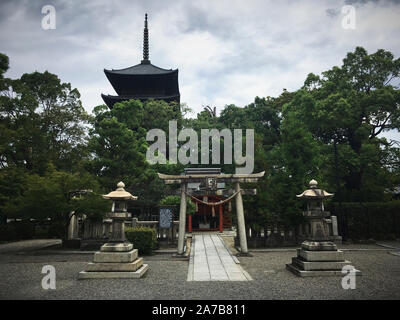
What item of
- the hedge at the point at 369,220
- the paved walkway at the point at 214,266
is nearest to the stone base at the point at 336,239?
the hedge at the point at 369,220

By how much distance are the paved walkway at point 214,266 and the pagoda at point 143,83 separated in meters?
24.0

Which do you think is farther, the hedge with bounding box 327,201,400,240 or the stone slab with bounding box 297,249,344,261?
the hedge with bounding box 327,201,400,240

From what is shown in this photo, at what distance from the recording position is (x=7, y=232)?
690 inches

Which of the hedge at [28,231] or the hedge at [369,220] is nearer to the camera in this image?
the hedge at [369,220]

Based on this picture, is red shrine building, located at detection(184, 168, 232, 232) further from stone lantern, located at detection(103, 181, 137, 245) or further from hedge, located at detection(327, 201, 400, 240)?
stone lantern, located at detection(103, 181, 137, 245)

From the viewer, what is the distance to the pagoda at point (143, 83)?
3266cm

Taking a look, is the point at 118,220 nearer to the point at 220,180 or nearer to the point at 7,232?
the point at 220,180

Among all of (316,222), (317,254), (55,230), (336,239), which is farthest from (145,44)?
(317,254)

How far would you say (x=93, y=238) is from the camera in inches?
528

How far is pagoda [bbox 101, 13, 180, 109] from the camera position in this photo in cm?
3266

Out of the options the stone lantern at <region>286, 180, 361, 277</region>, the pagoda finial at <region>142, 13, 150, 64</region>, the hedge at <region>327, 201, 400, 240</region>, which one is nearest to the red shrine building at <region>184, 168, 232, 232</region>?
the hedge at <region>327, 201, 400, 240</region>

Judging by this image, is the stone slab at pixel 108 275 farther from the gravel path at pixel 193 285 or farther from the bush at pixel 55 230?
the bush at pixel 55 230

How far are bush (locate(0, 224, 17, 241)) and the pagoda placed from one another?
60.8 feet
